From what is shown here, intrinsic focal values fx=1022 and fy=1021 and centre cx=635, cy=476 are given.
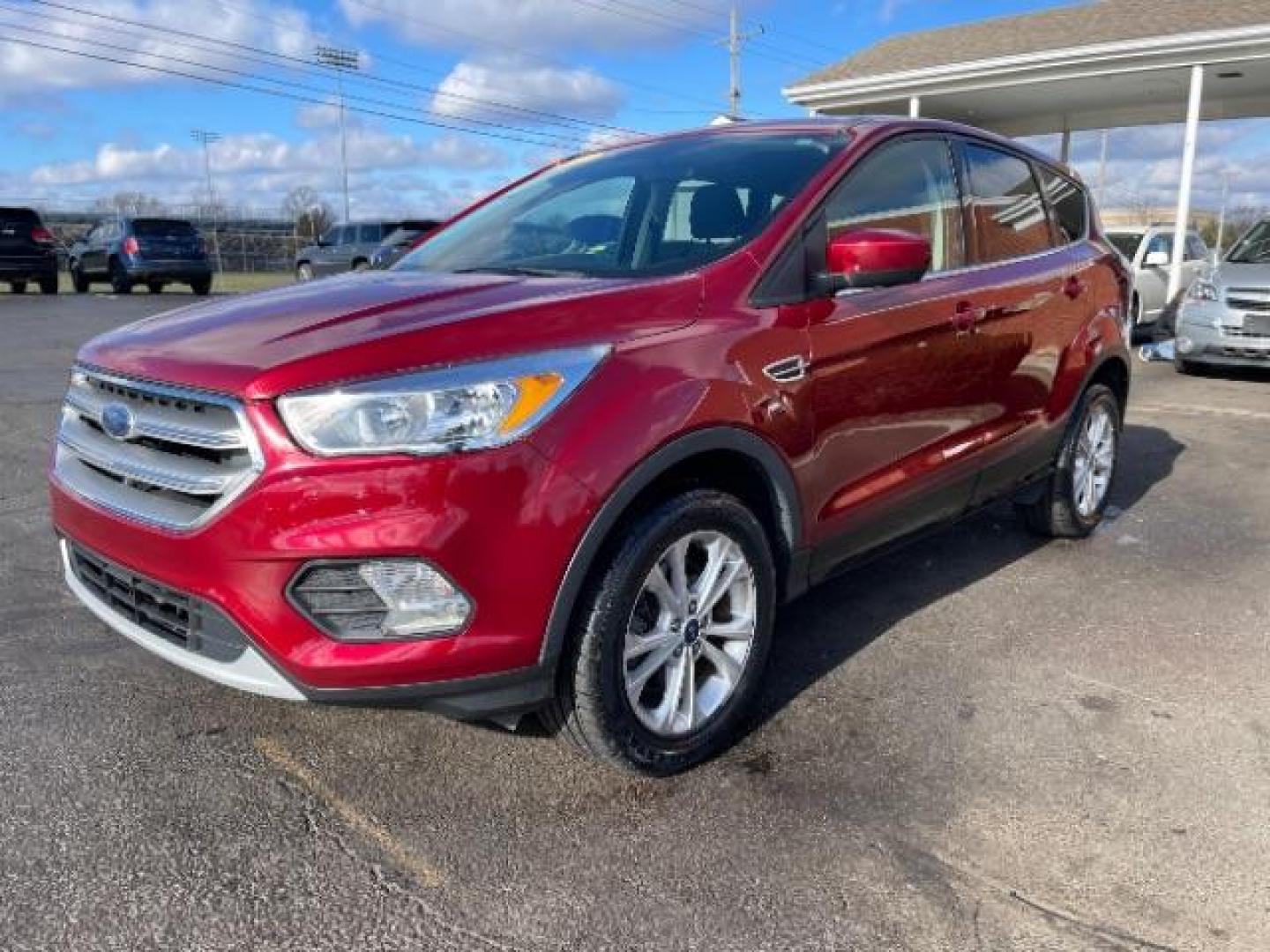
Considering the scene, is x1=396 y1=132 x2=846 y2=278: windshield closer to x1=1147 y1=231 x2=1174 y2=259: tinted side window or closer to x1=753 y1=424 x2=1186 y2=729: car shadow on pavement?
x1=753 y1=424 x2=1186 y2=729: car shadow on pavement

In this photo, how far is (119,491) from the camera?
2.56 meters

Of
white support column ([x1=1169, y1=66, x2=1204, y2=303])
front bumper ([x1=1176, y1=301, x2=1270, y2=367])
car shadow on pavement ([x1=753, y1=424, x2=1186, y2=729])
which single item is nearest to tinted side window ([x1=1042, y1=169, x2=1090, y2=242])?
car shadow on pavement ([x1=753, y1=424, x2=1186, y2=729])

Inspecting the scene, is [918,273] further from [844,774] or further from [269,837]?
[269,837]

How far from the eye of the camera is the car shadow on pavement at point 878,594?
3449mm

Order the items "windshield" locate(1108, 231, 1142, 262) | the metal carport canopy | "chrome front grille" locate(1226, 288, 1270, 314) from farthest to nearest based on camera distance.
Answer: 1. "windshield" locate(1108, 231, 1142, 262)
2. the metal carport canopy
3. "chrome front grille" locate(1226, 288, 1270, 314)

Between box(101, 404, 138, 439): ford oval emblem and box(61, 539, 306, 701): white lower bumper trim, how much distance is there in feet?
1.55

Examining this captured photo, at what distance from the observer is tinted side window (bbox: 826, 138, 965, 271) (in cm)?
327

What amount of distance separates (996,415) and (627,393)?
2079 mm

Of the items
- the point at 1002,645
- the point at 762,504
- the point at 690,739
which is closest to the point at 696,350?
the point at 762,504

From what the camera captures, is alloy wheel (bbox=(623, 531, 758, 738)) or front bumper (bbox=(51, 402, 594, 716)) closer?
front bumper (bbox=(51, 402, 594, 716))

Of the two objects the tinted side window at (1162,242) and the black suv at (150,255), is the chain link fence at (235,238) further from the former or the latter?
the tinted side window at (1162,242)

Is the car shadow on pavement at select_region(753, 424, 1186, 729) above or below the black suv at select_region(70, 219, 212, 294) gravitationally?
below

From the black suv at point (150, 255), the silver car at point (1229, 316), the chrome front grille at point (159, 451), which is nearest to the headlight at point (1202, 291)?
the silver car at point (1229, 316)

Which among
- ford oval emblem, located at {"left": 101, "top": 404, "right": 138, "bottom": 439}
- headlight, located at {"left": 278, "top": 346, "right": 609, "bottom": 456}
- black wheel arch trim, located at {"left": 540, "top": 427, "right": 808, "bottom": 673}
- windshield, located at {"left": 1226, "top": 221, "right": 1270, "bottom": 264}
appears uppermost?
windshield, located at {"left": 1226, "top": 221, "right": 1270, "bottom": 264}
